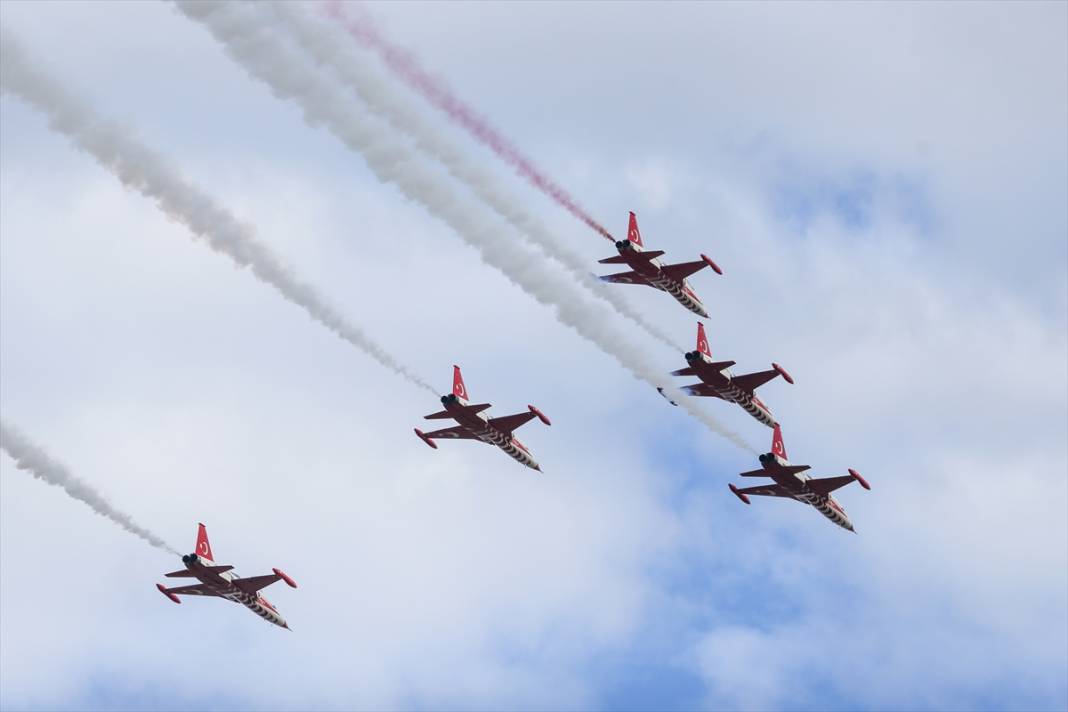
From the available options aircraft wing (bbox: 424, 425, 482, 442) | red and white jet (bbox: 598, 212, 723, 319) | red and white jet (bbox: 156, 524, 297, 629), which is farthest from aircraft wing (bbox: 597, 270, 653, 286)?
red and white jet (bbox: 156, 524, 297, 629)

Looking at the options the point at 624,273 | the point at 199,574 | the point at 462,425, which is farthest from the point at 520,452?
the point at 199,574

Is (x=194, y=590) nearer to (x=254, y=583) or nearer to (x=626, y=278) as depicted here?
(x=254, y=583)

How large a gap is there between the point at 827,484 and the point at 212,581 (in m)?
25.1

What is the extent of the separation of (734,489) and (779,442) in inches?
116

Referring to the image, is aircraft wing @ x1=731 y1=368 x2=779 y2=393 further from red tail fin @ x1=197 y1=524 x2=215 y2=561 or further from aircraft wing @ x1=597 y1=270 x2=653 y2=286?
red tail fin @ x1=197 y1=524 x2=215 y2=561

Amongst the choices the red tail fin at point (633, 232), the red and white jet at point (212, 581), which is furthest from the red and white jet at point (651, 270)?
the red and white jet at point (212, 581)

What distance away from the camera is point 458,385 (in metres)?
73.8

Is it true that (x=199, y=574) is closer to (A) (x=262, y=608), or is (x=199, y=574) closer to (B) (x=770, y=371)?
(A) (x=262, y=608)

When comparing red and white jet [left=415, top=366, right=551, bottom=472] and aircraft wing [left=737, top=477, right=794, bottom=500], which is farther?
aircraft wing [left=737, top=477, right=794, bottom=500]

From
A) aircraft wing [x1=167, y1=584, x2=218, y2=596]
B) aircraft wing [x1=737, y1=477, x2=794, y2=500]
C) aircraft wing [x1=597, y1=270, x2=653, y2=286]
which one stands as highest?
aircraft wing [x1=597, y1=270, x2=653, y2=286]

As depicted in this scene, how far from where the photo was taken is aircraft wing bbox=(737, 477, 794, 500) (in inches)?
3095

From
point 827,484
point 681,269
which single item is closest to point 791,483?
point 827,484

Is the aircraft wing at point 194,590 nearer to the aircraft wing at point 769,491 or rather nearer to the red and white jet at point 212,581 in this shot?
the red and white jet at point 212,581

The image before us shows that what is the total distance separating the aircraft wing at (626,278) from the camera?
75.2 meters
